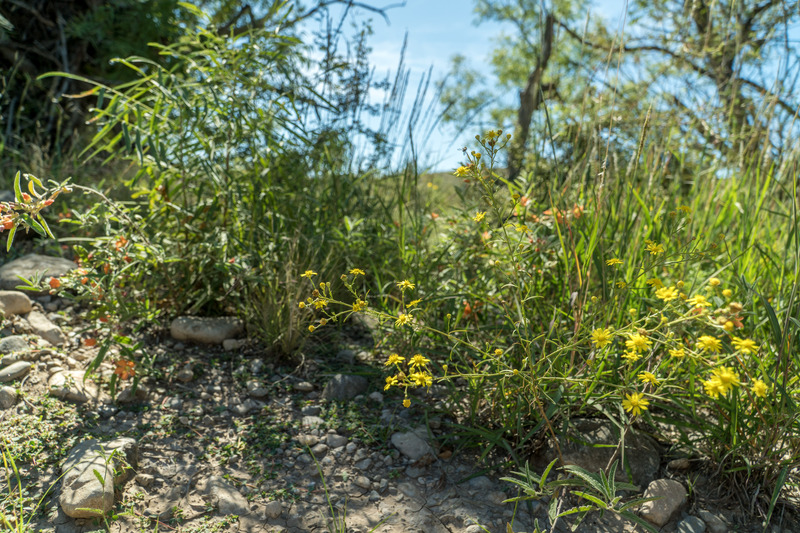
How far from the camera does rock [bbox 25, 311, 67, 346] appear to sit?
2146mm

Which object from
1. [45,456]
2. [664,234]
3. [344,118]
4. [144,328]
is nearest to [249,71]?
[344,118]

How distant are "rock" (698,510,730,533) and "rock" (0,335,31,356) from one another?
91.6 inches

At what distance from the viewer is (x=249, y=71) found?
2.29 meters

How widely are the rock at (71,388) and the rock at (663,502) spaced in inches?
71.8

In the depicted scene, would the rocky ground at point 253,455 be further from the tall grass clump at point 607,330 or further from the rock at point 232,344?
the tall grass clump at point 607,330

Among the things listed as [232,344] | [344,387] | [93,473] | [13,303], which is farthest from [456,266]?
[13,303]

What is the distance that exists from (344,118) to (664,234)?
1.58 m

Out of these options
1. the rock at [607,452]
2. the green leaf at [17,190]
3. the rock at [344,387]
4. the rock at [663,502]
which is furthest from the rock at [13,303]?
the rock at [663,502]

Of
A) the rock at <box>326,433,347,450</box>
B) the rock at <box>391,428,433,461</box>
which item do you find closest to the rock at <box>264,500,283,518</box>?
the rock at <box>326,433,347,450</box>

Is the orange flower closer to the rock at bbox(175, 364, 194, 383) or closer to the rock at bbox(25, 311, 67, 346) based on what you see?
the rock at bbox(175, 364, 194, 383)

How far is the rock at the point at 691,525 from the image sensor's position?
1.48 metres

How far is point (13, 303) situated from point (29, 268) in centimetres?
29

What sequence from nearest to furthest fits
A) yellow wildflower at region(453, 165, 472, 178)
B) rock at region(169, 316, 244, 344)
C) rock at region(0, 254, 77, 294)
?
yellow wildflower at region(453, 165, 472, 178), rock at region(169, 316, 244, 344), rock at region(0, 254, 77, 294)

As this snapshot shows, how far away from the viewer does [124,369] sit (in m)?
1.83
